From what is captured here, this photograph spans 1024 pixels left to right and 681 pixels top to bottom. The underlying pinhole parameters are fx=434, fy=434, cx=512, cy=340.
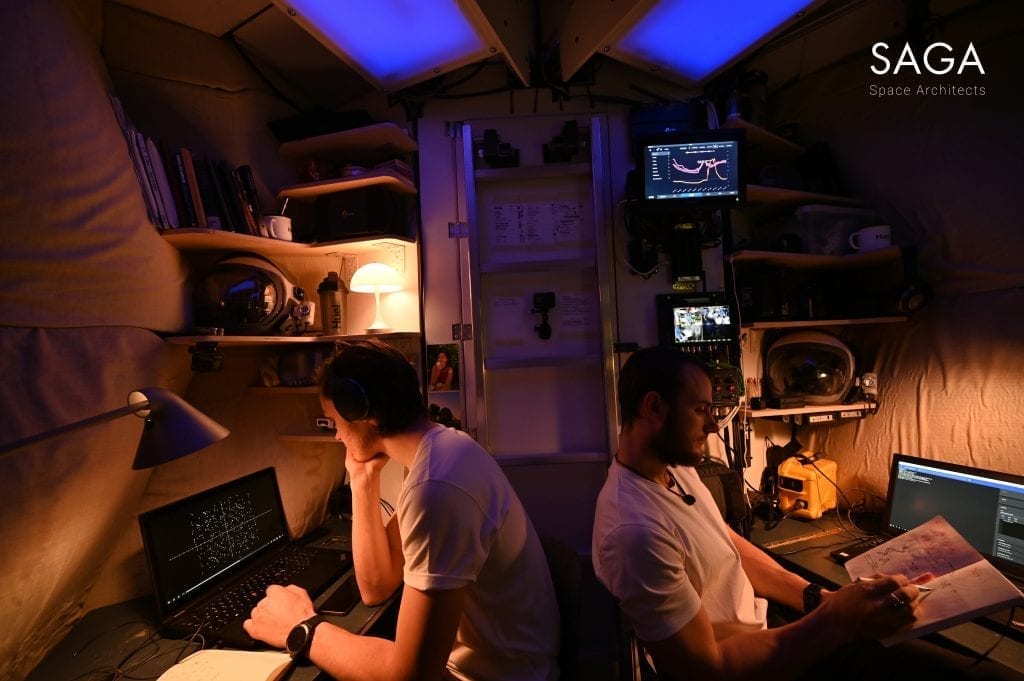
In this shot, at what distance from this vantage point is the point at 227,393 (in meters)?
A: 1.82

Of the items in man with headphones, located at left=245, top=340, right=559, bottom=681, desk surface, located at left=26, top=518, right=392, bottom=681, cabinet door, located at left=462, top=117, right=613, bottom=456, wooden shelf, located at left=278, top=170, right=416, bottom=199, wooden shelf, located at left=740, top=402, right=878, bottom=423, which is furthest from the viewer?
A: cabinet door, located at left=462, top=117, right=613, bottom=456

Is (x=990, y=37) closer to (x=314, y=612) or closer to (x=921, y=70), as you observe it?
(x=921, y=70)

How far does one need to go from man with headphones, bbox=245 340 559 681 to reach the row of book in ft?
2.94

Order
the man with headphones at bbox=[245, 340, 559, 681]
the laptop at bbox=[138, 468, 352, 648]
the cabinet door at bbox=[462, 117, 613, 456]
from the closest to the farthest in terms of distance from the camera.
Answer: the man with headphones at bbox=[245, 340, 559, 681]
the laptop at bbox=[138, 468, 352, 648]
the cabinet door at bbox=[462, 117, 613, 456]

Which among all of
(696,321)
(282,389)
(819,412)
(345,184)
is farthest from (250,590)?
(819,412)

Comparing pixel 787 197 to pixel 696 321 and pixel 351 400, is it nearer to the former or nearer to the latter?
pixel 696 321

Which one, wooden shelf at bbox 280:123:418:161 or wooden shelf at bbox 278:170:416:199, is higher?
wooden shelf at bbox 280:123:418:161


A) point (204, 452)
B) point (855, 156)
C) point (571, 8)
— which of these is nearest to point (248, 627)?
point (204, 452)

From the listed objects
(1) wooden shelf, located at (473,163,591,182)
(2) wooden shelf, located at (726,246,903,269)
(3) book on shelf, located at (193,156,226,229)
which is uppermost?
(1) wooden shelf, located at (473,163,591,182)

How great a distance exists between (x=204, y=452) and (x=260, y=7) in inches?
74.1

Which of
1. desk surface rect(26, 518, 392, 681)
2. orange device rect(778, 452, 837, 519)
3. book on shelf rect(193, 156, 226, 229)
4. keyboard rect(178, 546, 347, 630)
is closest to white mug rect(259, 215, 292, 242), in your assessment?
book on shelf rect(193, 156, 226, 229)

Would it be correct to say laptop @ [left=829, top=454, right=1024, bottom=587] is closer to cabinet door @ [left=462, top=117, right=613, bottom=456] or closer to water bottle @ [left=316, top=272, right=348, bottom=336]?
cabinet door @ [left=462, top=117, right=613, bottom=456]

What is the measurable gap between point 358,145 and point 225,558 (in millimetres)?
1801

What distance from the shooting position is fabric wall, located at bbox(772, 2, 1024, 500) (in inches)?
71.3
